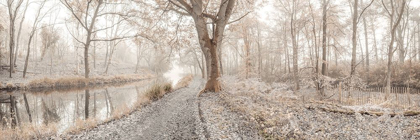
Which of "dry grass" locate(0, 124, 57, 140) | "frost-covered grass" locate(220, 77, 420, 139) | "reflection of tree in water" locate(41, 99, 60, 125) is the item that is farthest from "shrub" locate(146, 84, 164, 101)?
"frost-covered grass" locate(220, 77, 420, 139)

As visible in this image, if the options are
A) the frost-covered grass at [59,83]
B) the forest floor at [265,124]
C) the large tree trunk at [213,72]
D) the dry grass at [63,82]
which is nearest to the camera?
the forest floor at [265,124]

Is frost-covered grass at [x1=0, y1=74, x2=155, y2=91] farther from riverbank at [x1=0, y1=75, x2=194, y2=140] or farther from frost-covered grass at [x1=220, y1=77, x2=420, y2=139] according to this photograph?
frost-covered grass at [x1=220, y1=77, x2=420, y2=139]

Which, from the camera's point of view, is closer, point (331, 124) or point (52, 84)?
point (331, 124)

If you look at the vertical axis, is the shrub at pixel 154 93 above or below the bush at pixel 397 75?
below

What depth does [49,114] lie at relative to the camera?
902 cm

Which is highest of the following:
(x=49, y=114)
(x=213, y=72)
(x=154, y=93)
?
(x=213, y=72)

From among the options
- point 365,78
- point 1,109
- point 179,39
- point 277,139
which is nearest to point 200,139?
point 277,139

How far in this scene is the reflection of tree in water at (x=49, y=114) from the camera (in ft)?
26.2

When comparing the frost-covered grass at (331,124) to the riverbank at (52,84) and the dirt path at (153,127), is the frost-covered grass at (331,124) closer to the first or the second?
the dirt path at (153,127)

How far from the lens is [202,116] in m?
6.61

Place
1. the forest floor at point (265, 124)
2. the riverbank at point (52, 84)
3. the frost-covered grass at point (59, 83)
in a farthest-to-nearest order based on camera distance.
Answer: the frost-covered grass at point (59, 83) < the riverbank at point (52, 84) < the forest floor at point (265, 124)

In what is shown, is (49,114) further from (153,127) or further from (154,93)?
(153,127)

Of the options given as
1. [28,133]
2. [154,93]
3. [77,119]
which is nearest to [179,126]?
[77,119]

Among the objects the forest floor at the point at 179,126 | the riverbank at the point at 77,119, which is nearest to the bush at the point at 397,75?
the forest floor at the point at 179,126
